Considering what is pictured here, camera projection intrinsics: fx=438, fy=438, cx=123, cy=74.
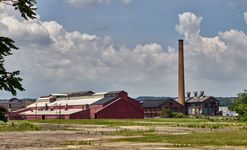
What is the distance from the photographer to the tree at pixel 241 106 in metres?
84.4

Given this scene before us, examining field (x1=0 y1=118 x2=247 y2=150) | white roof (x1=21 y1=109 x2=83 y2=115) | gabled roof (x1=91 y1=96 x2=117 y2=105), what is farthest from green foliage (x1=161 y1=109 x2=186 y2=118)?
field (x1=0 y1=118 x2=247 y2=150)

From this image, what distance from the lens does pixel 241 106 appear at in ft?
275

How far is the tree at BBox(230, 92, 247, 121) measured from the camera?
84.4 metres

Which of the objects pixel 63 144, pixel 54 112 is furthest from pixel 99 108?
pixel 63 144

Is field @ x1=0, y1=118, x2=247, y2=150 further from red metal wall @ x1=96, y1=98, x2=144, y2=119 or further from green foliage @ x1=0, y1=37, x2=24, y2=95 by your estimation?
red metal wall @ x1=96, y1=98, x2=144, y2=119

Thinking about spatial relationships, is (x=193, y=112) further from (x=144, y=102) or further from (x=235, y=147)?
(x=235, y=147)

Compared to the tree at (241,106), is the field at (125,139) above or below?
below

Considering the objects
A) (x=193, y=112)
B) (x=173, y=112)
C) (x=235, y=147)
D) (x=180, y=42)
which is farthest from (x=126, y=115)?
(x=235, y=147)

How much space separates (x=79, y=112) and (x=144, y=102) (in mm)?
40102

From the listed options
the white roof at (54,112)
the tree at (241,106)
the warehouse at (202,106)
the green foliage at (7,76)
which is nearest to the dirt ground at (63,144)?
the green foliage at (7,76)

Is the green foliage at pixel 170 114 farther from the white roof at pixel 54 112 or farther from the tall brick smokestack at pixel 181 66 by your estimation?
the white roof at pixel 54 112

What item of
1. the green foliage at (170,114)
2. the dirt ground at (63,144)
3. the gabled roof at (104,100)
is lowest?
the dirt ground at (63,144)

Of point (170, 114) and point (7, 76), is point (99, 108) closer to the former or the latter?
point (170, 114)

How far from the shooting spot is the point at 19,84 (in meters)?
9.80
